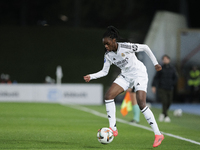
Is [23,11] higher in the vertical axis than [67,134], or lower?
higher

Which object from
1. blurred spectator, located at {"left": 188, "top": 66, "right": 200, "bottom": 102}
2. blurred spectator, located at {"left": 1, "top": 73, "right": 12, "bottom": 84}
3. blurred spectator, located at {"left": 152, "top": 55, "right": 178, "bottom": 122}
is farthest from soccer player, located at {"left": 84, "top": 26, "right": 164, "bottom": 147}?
blurred spectator, located at {"left": 1, "top": 73, "right": 12, "bottom": 84}

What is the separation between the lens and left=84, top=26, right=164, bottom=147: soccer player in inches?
310

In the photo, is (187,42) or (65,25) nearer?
(187,42)

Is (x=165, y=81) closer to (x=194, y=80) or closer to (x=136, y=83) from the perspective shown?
(x=136, y=83)

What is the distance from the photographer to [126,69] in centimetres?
824

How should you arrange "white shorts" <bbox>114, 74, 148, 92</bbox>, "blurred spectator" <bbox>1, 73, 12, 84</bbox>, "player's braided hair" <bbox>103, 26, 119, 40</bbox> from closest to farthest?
"player's braided hair" <bbox>103, 26, 119, 40</bbox>, "white shorts" <bbox>114, 74, 148, 92</bbox>, "blurred spectator" <bbox>1, 73, 12, 84</bbox>

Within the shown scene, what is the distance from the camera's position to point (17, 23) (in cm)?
3584

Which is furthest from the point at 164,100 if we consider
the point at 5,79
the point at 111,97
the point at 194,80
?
the point at 5,79

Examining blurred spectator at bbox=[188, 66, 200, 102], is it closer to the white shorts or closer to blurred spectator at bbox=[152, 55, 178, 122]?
blurred spectator at bbox=[152, 55, 178, 122]

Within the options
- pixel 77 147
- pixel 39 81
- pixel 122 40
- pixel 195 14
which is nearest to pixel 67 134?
pixel 77 147

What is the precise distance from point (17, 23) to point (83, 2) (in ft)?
18.6

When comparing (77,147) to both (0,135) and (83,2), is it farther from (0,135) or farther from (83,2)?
(83,2)

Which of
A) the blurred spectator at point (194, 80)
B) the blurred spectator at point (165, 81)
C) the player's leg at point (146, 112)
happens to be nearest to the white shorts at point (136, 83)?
the player's leg at point (146, 112)

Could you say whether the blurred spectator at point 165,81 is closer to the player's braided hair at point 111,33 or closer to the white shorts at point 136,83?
the white shorts at point 136,83
